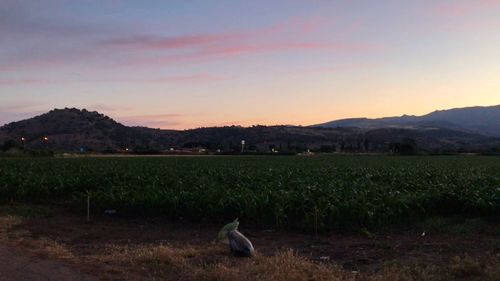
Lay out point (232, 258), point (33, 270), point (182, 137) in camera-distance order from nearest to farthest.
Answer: point (33, 270)
point (232, 258)
point (182, 137)

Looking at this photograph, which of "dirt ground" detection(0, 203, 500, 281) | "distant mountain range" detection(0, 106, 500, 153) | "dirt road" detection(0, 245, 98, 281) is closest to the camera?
"dirt road" detection(0, 245, 98, 281)

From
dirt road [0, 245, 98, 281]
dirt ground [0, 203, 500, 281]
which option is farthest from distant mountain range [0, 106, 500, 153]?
dirt road [0, 245, 98, 281]

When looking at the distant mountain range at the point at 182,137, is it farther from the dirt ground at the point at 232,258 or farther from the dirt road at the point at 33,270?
the dirt road at the point at 33,270

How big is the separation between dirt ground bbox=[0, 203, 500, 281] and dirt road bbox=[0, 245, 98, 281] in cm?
2

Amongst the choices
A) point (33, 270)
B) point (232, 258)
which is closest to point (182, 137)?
point (232, 258)

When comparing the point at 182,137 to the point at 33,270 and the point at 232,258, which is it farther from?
the point at 33,270

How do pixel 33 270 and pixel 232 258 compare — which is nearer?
pixel 33 270

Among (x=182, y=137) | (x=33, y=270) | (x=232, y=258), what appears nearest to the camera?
(x=33, y=270)

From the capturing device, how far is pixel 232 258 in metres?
10.0

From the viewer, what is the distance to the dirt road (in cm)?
838

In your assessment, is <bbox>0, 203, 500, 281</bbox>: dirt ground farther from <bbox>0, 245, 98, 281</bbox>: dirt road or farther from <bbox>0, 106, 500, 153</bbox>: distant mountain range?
<bbox>0, 106, 500, 153</bbox>: distant mountain range

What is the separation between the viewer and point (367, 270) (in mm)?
9289

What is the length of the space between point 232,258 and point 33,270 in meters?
3.37

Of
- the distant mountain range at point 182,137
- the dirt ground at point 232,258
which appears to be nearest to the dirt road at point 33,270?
the dirt ground at point 232,258
